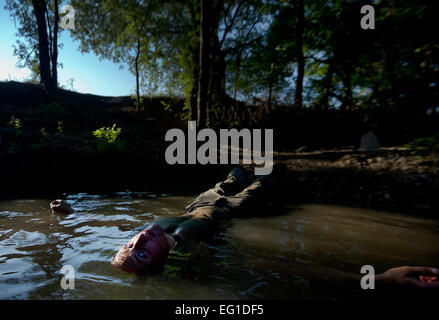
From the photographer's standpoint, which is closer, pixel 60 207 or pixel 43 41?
pixel 60 207

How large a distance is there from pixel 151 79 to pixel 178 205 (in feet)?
32.7

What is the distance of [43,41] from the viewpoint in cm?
966

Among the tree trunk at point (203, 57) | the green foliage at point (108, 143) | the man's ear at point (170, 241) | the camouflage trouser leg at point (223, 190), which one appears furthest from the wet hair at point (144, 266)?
the tree trunk at point (203, 57)

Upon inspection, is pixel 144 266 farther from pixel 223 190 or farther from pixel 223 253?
pixel 223 190

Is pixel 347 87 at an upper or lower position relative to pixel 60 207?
upper

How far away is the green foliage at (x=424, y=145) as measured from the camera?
4.07 m

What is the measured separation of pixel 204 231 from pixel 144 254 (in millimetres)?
870

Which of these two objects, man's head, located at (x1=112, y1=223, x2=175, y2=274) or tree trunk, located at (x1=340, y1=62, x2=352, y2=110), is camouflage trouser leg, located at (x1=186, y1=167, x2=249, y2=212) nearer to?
man's head, located at (x1=112, y1=223, x2=175, y2=274)

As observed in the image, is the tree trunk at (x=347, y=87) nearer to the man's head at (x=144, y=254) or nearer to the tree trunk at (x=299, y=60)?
the tree trunk at (x=299, y=60)

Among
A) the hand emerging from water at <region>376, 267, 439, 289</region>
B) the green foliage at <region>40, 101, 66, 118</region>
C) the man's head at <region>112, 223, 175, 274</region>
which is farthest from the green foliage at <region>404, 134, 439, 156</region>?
the green foliage at <region>40, 101, 66, 118</region>

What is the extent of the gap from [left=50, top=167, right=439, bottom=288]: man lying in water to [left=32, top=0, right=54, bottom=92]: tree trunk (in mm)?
9677

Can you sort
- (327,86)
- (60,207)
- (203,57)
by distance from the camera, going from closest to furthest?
1. (60,207)
2. (203,57)
3. (327,86)

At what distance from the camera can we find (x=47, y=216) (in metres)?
3.19

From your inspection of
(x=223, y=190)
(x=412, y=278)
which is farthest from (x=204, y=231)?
(x=412, y=278)
